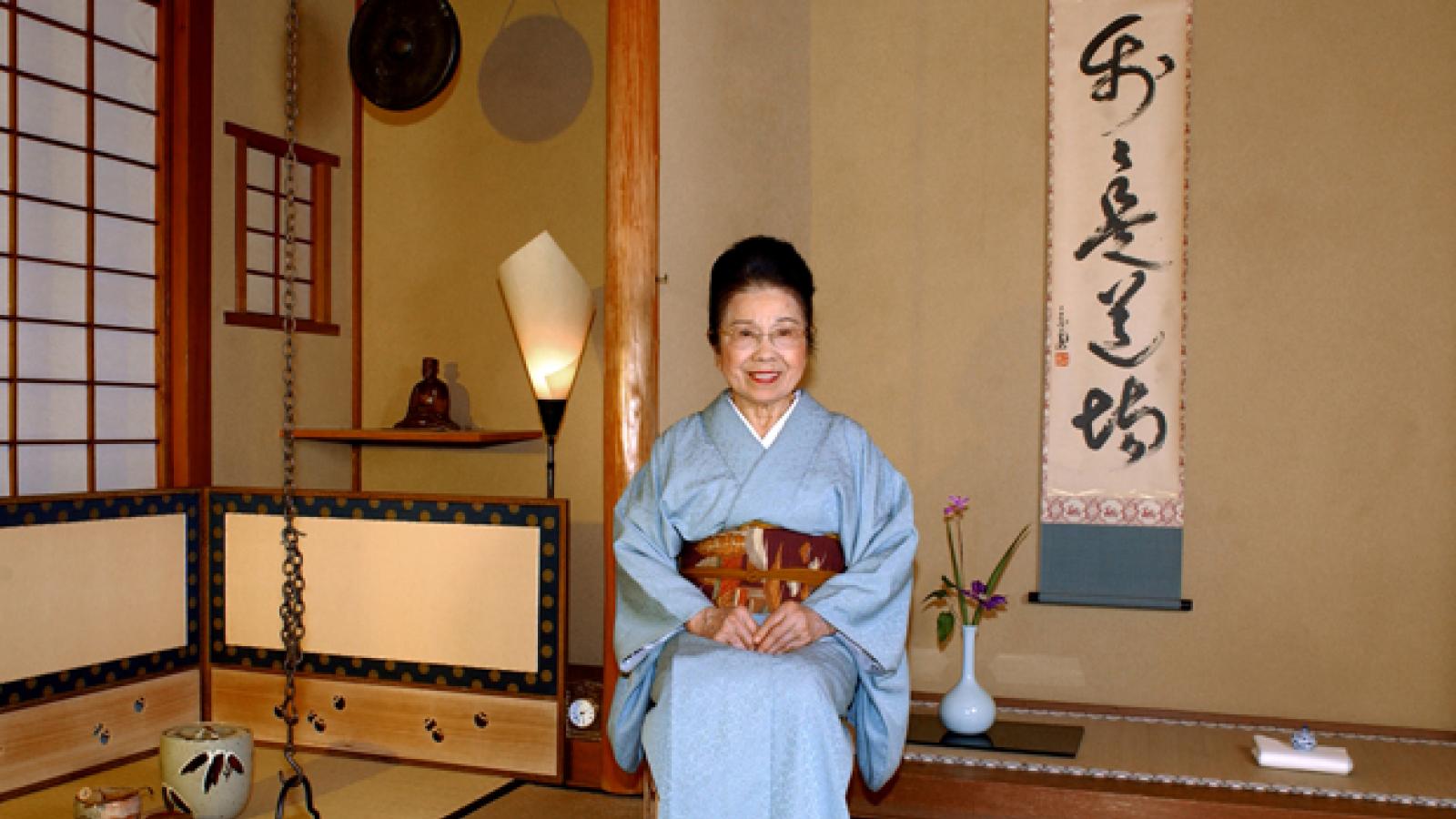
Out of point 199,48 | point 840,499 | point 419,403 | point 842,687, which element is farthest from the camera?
point 419,403

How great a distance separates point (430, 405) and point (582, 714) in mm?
1554

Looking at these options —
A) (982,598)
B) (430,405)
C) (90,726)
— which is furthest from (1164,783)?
(90,726)

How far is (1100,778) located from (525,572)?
1.71 m

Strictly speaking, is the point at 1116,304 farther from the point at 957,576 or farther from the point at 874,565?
the point at 874,565

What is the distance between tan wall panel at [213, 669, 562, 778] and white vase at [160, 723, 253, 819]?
0.63 metres

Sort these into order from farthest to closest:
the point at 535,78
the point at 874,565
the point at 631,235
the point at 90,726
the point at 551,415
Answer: the point at 535,78 → the point at 551,415 → the point at 90,726 → the point at 631,235 → the point at 874,565

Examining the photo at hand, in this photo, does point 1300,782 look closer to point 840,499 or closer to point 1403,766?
point 1403,766

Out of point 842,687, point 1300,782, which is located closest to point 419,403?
point 842,687

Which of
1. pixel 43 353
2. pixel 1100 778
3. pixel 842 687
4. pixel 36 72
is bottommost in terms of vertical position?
pixel 1100 778

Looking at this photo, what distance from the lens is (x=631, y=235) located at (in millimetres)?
3014

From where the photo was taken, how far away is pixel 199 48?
400 cm

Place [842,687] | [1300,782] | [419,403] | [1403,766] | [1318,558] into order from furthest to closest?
[419,403], [1318,558], [1403,766], [1300,782], [842,687]

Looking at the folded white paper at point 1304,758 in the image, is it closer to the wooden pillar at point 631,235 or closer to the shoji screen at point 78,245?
the wooden pillar at point 631,235

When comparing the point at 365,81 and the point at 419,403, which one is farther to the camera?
the point at 419,403
